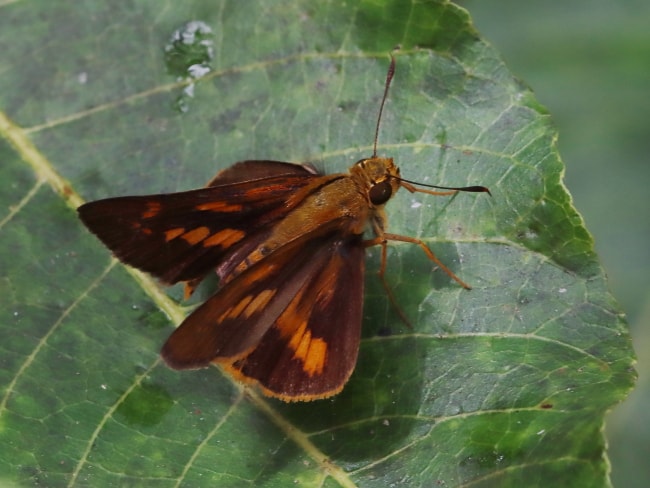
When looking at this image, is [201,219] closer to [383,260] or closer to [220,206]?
[220,206]

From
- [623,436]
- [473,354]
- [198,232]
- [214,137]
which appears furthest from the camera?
[623,436]

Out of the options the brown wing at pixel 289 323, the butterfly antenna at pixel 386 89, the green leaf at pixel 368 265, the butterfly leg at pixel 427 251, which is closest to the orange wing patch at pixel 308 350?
the brown wing at pixel 289 323

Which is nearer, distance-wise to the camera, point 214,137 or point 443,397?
point 443,397

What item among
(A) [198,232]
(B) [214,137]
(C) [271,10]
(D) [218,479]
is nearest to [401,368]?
(D) [218,479]

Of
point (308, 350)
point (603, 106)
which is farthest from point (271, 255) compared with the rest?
point (603, 106)

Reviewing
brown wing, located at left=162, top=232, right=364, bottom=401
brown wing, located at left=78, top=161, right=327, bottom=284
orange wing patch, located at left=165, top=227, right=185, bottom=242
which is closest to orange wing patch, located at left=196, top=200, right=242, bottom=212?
brown wing, located at left=78, top=161, right=327, bottom=284

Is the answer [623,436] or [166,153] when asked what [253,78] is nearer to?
[166,153]
